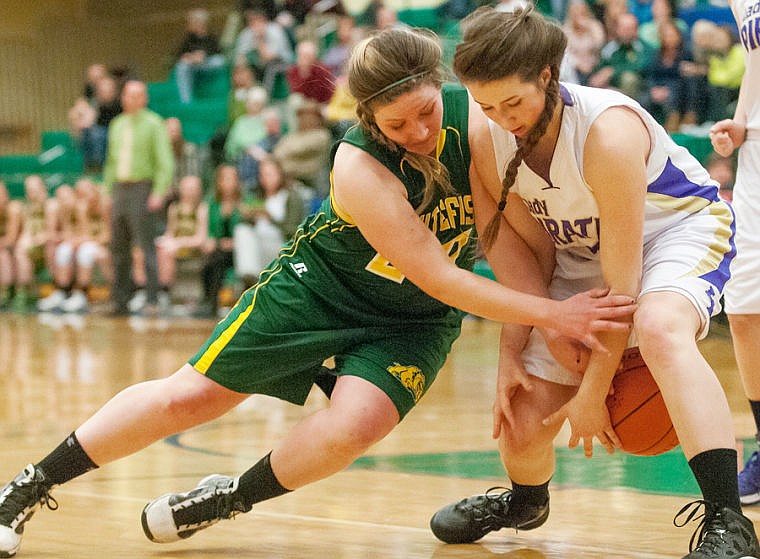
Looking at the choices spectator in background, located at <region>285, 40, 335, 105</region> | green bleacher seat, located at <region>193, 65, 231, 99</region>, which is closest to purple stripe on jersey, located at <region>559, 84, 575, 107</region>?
spectator in background, located at <region>285, 40, 335, 105</region>

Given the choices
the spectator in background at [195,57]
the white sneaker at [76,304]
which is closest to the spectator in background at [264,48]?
the spectator in background at [195,57]

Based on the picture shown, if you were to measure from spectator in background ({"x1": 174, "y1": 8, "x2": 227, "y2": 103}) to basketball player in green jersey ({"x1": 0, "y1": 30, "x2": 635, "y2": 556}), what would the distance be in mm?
11705

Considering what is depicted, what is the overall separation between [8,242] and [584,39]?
6.85 m

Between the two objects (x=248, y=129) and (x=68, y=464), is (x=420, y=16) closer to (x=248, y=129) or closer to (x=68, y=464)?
(x=248, y=129)

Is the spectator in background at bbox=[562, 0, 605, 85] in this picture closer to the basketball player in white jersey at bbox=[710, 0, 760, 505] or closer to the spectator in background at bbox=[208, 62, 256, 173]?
the spectator in background at bbox=[208, 62, 256, 173]

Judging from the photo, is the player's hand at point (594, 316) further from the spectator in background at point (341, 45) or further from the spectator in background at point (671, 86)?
the spectator in background at point (341, 45)

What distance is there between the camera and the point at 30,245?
13484 millimetres

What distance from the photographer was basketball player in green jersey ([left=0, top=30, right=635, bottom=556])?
2.91m

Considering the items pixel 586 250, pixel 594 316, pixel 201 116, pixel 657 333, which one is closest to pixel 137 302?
pixel 201 116

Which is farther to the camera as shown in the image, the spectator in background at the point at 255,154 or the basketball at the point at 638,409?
the spectator in background at the point at 255,154

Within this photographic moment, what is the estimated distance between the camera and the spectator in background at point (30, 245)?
13.5 metres

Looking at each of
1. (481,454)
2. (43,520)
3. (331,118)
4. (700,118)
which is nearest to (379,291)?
(43,520)

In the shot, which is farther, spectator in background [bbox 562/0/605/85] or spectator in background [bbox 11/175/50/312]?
spectator in background [bbox 11/175/50/312]

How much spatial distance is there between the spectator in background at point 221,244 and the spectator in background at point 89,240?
189cm
